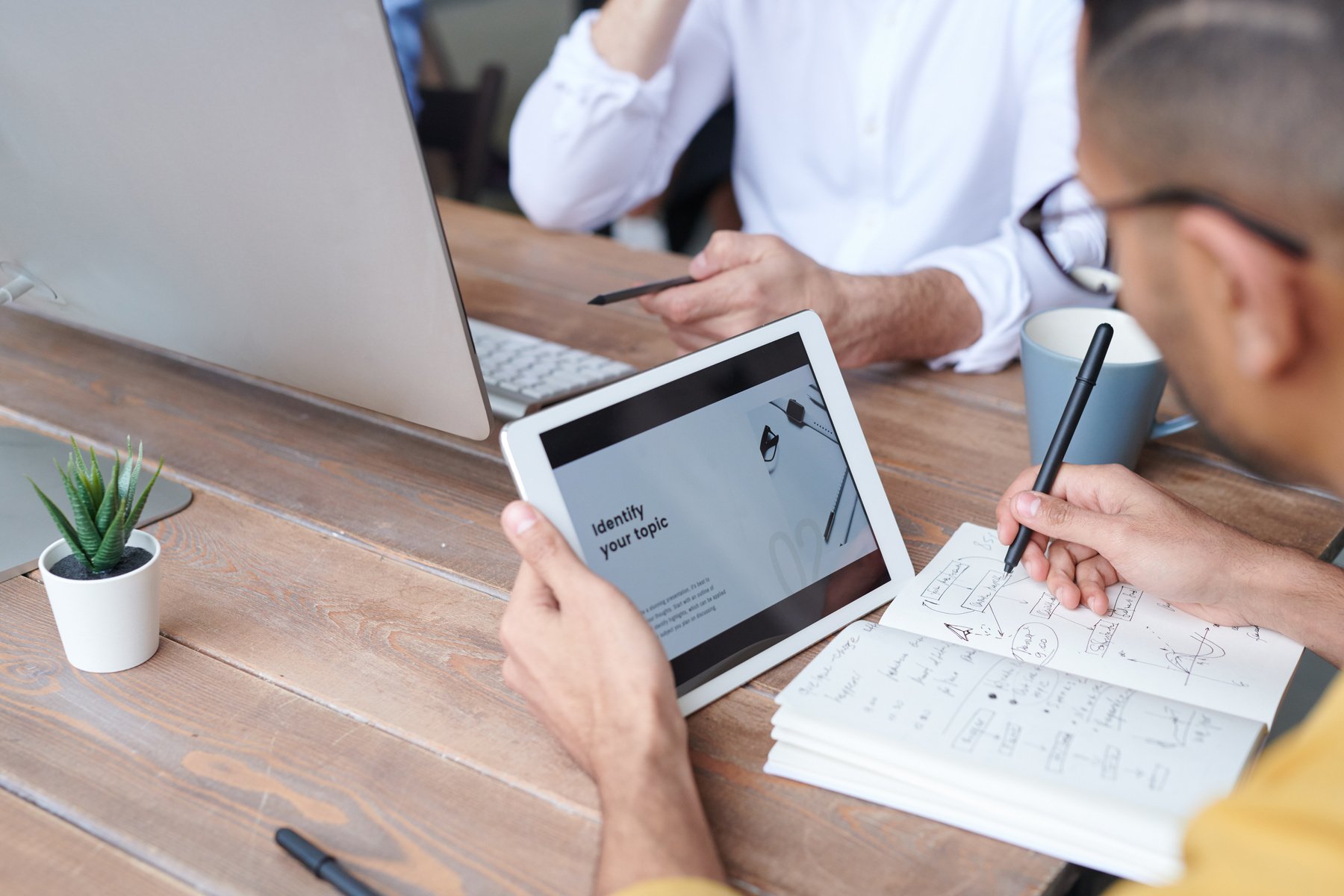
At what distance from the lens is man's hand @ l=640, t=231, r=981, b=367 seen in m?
1.06

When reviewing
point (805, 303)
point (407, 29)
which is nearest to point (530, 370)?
point (805, 303)

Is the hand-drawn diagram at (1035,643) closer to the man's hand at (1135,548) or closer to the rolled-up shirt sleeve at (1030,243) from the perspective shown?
the man's hand at (1135,548)

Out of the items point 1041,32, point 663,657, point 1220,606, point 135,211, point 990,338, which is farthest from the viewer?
point 1041,32

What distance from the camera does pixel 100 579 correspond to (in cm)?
67

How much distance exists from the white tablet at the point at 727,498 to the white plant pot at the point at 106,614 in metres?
0.27

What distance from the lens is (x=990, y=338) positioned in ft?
3.78

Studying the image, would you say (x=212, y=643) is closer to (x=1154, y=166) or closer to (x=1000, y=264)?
(x=1154, y=166)

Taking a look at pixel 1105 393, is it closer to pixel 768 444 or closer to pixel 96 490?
pixel 768 444

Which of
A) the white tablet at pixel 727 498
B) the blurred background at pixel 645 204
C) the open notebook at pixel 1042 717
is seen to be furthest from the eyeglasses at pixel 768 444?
the blurred background at pixel 645 204

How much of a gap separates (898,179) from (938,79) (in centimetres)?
14

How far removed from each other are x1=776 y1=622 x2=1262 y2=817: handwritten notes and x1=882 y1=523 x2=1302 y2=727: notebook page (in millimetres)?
20

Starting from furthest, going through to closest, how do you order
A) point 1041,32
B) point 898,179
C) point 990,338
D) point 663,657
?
point 898,179, point 1041,32, point 990,338, point 663,657

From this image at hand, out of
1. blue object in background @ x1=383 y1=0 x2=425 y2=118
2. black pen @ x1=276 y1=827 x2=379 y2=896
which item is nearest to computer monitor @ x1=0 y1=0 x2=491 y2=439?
black pen @ x1=276 y1=827 x2=379 y2=896

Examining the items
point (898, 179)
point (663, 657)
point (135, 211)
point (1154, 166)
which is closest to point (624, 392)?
point (663, 657)
